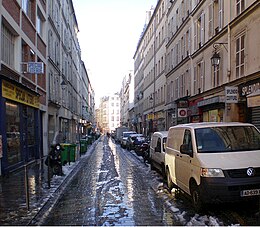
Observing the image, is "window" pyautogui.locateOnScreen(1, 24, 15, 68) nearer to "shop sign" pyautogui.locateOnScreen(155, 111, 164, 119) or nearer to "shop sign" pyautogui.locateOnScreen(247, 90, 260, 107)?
"shop sign" pyautogui.locateOnScreen(247, 90, 260, 107)

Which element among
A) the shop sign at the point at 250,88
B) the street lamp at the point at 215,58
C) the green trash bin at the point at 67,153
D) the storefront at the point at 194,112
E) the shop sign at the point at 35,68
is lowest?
the green trash bin at the point at 67,153

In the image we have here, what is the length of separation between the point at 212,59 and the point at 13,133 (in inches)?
393

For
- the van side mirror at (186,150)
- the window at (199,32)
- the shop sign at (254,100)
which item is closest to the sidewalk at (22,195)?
the van side mirror at (186,150)

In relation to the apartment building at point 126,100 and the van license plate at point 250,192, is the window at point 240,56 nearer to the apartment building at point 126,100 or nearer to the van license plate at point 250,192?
the van license plate at point 250,192

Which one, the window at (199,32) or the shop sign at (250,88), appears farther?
the window at (199,32)

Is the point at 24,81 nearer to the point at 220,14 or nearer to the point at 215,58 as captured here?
the point at 215,58

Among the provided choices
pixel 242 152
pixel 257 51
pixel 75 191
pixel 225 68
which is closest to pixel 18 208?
pixel 75 191

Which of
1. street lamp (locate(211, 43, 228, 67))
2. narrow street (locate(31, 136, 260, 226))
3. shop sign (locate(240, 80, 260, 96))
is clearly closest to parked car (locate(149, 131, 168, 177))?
narrow street (locate(31, 136, 260, 226))

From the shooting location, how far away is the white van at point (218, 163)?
7516 millimetres

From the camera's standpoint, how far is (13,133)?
53.0 feet

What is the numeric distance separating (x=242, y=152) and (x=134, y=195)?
361 cm

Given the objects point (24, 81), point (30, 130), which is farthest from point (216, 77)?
point (30, 130)

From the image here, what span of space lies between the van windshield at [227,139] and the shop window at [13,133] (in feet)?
29.2

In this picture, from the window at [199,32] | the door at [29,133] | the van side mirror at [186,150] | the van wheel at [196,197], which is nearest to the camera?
the van wheel at [196,197]
